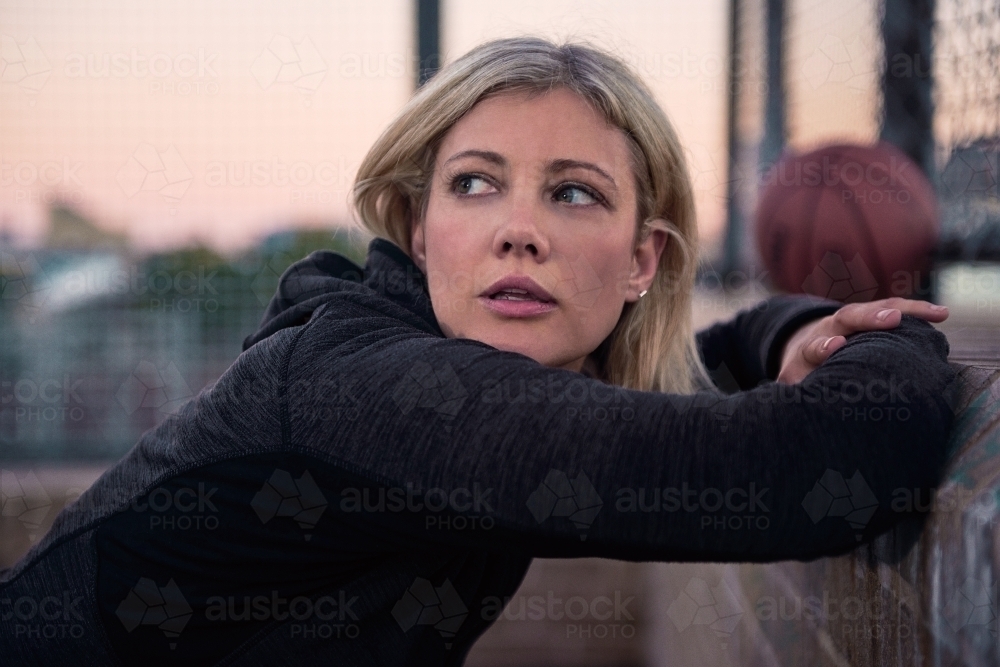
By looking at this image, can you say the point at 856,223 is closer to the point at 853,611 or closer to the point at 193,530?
the point at 853,611

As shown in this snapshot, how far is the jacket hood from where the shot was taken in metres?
0.88

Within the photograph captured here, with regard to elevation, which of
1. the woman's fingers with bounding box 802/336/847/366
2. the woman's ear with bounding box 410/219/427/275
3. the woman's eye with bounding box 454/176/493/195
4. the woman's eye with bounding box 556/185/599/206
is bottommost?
the woman's fingers with bounding box 802/336/847/366

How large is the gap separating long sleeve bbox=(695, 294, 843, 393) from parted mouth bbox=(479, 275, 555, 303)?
0.34 m

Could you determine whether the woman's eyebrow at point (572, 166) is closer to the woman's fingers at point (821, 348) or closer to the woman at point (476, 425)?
the woman at point (476, 425)

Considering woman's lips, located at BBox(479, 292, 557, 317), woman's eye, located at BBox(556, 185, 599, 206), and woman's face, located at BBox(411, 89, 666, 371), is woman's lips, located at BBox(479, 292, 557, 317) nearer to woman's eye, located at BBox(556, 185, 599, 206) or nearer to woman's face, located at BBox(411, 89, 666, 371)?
woman's face, located at BBox(411, 89, 666, 371)

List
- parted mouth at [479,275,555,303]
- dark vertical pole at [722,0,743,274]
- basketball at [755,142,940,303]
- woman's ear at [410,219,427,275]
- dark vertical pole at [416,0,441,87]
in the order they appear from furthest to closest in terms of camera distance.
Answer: dark vertical pole at [722,0,743,274]
dark vertical pole at [416,0,441,87]
basketball at [755,142,940,303]
woman's ear at [410,219,427,275]
parted mouth at [479,275,555,303]

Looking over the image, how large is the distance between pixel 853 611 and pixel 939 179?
1.81 meters

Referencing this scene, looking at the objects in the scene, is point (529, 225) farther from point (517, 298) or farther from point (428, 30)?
point (428, 30)

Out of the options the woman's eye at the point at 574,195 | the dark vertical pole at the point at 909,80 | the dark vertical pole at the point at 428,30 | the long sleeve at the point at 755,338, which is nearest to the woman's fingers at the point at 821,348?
the long sleeve at the point at 755,338

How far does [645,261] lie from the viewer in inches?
46.9

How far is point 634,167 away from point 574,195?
130 millimetres

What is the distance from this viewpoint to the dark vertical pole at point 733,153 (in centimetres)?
357

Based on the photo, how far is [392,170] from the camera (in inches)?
44.3

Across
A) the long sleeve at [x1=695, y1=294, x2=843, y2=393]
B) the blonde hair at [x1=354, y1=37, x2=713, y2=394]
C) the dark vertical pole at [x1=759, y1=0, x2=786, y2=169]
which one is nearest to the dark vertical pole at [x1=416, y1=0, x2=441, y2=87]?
the dark vertical pole at [x1=759, y1=0, x2=786, y2=169]
